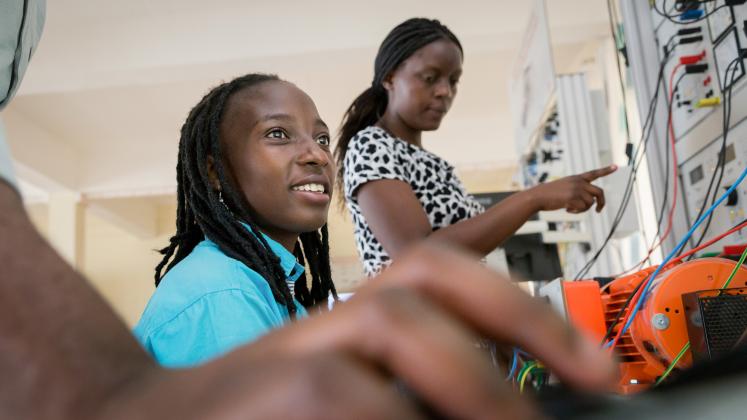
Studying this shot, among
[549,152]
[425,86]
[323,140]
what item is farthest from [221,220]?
[549,152]

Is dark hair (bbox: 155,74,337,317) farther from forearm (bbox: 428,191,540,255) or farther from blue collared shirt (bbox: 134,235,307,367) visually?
forearm (bbox: 428,191,540,255)

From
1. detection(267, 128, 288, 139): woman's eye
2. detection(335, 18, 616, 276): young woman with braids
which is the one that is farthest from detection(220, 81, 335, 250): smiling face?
detection(335, 18, 616, 276): young woman with braids

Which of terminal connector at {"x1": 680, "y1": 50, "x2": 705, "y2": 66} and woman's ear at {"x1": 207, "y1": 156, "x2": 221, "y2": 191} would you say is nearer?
woman's ear at {"x1": 207, "y1": 156, "x2": 221, "y2": 191}

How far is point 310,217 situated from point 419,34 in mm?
836

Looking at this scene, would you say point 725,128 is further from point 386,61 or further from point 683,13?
point 386,61

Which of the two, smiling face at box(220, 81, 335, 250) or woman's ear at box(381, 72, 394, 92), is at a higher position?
woman's ear at box(381, 72, 394, 92)

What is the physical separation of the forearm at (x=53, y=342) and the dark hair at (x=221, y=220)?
0.58m

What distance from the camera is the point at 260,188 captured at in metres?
1.00

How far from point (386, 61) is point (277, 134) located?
2.40 ft

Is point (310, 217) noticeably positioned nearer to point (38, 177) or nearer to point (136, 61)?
point (136, 61)

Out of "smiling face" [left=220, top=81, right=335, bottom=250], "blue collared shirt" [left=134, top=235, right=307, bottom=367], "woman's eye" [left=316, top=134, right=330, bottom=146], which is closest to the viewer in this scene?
"blue collared shirt" [left=134, top=235, right=307, bottom=367]

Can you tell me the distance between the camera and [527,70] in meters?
3.17

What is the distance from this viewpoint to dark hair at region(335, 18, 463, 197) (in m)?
1.67

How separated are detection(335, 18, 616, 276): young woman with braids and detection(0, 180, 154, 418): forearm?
0.88 metres
